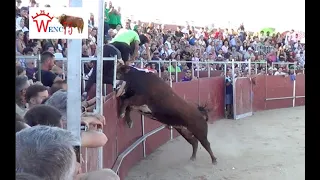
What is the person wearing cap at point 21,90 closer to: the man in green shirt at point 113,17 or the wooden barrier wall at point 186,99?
the wooden barrier wall at point 186,99

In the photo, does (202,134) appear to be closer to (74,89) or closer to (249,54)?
(74,89)

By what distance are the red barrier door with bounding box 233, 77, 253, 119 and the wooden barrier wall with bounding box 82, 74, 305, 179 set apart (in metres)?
0.24

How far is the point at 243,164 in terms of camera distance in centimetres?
677

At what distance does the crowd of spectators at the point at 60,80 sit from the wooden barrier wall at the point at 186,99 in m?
0.37

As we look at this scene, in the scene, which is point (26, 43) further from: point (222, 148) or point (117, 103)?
point (222, 148)

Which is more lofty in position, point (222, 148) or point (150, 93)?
point (150, 93)

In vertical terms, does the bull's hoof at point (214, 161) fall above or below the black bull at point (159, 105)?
below

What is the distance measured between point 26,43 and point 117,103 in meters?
1.29

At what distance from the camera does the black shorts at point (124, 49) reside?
229 inches

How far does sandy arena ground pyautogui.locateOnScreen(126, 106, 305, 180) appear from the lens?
6117 millimetres

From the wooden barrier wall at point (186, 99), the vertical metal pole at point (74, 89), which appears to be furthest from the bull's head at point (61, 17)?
the wooden barrier wall at point (186, 99)

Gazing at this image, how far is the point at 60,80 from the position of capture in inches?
131
